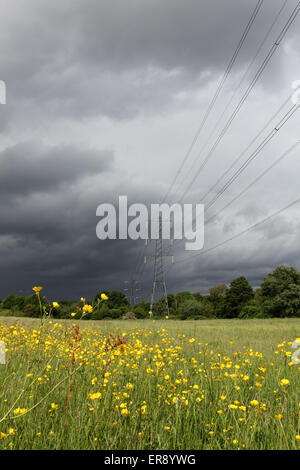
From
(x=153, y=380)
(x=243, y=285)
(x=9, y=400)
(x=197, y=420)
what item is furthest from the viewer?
(x=243, y=285)

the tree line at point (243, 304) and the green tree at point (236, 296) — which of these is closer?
the tree line at point (243, 304)

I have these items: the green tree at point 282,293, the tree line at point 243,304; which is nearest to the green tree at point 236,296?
the tree line at point 243,304

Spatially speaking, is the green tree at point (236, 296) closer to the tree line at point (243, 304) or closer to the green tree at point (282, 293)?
the tree line at point (243, 304)

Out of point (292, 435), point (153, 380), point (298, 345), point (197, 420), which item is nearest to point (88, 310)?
point (197, 420)

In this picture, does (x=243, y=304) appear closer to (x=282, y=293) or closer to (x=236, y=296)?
(x=236, y=296)

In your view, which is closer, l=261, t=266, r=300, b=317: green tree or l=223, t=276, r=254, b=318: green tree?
l=261, t=266, r=300, b=317: green tree

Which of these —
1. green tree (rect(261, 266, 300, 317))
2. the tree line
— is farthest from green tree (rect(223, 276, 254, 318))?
green tree (rect(261, 266, 300, 317))

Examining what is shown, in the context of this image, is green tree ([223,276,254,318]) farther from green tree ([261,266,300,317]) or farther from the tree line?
green tree ([261,266,300,317])

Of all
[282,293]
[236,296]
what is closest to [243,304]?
[236,296]

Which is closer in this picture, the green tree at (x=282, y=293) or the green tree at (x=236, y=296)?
the green tree at (x=282, y=293)

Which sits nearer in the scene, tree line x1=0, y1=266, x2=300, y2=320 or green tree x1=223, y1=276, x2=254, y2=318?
tree line x1=0, y1=266, x2=300, y2=320
